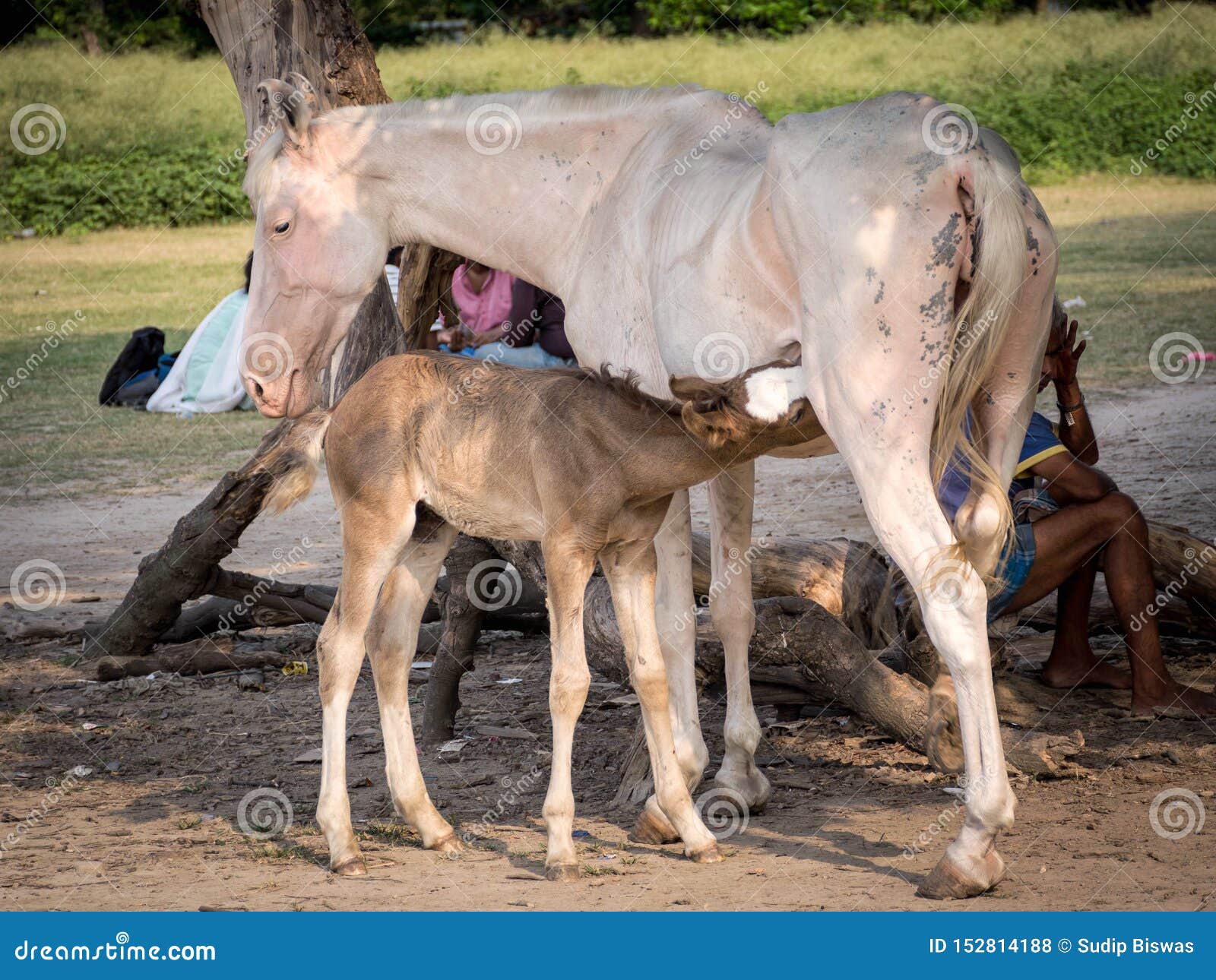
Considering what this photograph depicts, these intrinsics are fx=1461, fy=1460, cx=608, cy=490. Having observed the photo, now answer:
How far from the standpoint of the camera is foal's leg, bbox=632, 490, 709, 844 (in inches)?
226

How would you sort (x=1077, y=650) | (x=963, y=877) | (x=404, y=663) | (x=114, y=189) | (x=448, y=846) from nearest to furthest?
1. (x=963, y=877)
2. (x=448, y=846)
3. (x=404, y=663)
4. (x=1077, y=650)
5. (x=114, y=189)

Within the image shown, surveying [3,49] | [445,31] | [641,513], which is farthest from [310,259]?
[445,31]

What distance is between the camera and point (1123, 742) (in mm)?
6191

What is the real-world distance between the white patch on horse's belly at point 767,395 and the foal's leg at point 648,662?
1.08m

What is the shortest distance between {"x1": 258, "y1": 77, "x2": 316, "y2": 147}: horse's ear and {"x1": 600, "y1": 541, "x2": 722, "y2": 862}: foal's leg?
2.05 m

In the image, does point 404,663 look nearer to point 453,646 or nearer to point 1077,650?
point 453,646

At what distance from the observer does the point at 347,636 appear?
5320mm

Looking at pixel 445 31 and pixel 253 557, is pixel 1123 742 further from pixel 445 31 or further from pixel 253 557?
pixel 445 31

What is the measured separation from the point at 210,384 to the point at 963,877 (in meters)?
11.8

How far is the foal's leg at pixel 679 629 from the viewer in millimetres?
5738

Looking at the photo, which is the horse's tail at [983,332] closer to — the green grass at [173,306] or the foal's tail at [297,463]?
the foal's tail at [297,463]

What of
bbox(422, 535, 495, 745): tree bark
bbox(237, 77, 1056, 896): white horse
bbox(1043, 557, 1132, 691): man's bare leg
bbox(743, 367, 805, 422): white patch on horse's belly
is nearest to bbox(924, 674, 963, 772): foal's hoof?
bbox(237, 77, 1056, 896): white horse

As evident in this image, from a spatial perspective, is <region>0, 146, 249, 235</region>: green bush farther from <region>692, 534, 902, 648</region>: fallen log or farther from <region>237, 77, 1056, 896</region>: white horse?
<region>237, 77, 1056, 896</region>: white horse

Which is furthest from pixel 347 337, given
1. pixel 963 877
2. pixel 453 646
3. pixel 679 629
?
pixel 963 877
